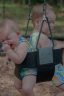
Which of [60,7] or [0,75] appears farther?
[60,7]

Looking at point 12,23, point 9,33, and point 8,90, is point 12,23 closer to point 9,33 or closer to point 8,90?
point 9,33

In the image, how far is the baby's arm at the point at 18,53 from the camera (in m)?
2.99

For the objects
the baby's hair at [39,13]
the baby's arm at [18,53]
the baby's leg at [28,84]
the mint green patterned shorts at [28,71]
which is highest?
the baby's hair at [39,13]

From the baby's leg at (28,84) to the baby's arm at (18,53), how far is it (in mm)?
178

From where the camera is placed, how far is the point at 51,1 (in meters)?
11.6

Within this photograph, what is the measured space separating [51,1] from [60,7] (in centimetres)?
31

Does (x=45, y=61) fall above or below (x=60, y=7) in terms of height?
above

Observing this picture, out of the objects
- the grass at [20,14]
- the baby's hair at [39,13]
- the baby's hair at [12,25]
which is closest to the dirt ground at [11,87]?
the baby's hair at [39,13]

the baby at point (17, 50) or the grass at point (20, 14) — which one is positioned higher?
the baby at point (17, 50)

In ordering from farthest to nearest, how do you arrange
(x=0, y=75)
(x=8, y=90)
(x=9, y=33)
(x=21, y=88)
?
(x=0, y=75)
(x=8, y=90)
(x=21, y=88)
(x=9, y=33)

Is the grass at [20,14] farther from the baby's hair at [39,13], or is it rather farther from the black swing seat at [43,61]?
the black swing seat at [43,61]

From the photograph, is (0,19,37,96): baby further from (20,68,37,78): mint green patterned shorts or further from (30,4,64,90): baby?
(30,4,64,90): baby

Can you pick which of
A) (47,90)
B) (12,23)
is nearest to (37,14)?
(12,23)

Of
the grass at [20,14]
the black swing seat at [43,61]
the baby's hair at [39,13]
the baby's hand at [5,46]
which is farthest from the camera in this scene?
the grass at [20,14]
